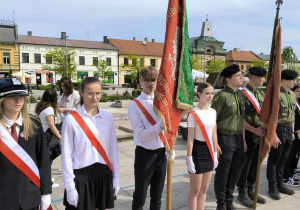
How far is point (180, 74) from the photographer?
3010mm

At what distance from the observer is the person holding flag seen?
2227 mm

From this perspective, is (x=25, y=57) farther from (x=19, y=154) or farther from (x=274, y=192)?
(x=19, y=154)

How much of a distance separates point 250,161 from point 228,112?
46.5 inches

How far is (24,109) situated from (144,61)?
5915 centimetres

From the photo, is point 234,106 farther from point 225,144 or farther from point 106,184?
point 106,184

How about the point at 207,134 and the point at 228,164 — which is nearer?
the point at 207,134

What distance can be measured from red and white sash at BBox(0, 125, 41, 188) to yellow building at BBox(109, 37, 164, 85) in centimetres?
5604

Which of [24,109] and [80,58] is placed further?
[80,58]

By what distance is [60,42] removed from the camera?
53.2 metres

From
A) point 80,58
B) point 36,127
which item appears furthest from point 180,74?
point 80,58

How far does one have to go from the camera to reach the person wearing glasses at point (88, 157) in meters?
2.49

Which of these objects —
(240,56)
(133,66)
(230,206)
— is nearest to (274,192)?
(230,206)

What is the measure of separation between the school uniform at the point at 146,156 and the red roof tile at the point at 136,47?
5766 centimetres

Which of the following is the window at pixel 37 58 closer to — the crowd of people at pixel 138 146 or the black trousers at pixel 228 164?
the crowd of people at pixel 138 146
